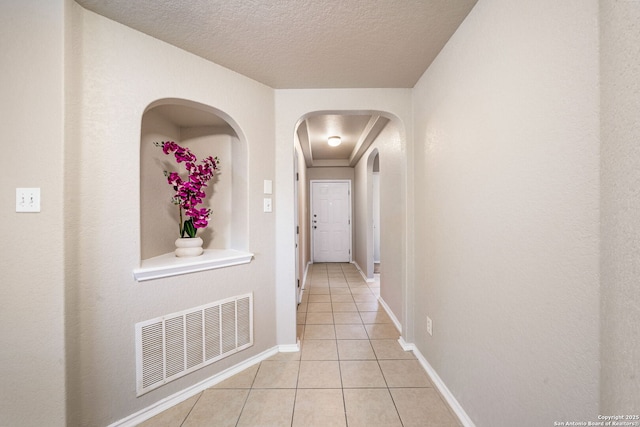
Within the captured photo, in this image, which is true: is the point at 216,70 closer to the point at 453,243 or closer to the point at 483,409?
the point at 453,243

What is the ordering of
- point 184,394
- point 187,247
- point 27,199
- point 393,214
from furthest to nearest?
point 393,214 < point 187,247 < point 184,394 < point 27,199

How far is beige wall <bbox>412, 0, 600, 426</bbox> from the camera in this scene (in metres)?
0.72

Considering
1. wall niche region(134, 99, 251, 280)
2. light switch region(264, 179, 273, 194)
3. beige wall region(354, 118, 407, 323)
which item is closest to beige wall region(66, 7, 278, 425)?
wall niche region(134, 99, 251, 280)

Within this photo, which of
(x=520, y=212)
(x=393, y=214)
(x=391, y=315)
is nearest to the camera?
(x=520, y=212)

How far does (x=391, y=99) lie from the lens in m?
2.02

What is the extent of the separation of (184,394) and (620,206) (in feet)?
7.34

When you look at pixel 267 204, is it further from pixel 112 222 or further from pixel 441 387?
pixel 441 387

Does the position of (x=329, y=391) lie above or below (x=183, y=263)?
below

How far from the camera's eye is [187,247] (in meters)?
1.73

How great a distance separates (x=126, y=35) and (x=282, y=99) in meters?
1.04

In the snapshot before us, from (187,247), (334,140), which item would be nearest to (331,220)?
(334,140)

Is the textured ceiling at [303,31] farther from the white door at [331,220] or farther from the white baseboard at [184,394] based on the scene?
the white door at [331,220]

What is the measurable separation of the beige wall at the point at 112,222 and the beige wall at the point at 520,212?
5.47 ft

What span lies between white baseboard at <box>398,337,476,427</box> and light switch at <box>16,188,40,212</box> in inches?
95.6
